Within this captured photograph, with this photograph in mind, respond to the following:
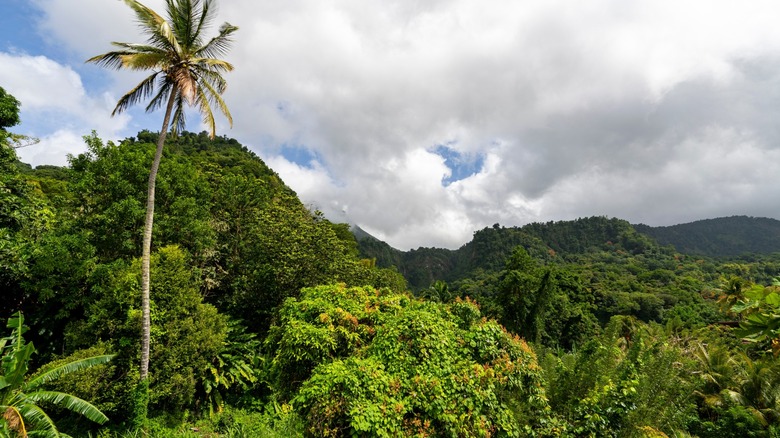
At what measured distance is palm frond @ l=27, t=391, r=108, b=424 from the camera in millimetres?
9023

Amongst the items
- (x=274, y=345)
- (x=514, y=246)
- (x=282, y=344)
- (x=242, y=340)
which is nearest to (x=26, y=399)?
(x=282, y=344)

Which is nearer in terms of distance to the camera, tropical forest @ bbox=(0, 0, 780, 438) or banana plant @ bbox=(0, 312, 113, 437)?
tropical forest @ bbox=(0, 0, 780, 438)

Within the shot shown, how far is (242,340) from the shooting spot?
16516mm

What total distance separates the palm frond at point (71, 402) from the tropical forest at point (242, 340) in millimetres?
40

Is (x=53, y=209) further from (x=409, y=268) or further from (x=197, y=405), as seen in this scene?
(x=409, y=268)

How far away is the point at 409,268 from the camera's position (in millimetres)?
173500

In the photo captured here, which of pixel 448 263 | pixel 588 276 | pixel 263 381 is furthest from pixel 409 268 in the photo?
pixel 263 381

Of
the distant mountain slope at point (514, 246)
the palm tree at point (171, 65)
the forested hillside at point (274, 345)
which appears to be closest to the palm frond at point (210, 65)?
the palm tree at point (171, 65)

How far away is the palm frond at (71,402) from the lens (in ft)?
29.6

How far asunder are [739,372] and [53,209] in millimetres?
31043

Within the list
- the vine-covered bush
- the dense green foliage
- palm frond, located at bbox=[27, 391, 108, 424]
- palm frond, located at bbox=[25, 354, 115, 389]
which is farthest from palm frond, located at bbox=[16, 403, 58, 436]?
the vine-covered bush

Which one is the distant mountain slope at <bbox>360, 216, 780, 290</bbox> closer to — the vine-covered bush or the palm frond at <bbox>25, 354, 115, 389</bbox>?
the palm frond at <bbox>25, 354, 115, 389</bbox>

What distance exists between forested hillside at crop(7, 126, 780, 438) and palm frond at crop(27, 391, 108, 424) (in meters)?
0.11

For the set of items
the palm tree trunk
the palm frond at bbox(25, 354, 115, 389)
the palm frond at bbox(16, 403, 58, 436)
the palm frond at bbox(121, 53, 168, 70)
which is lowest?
the palm frond at bbox(16, 403, 58, 436)
